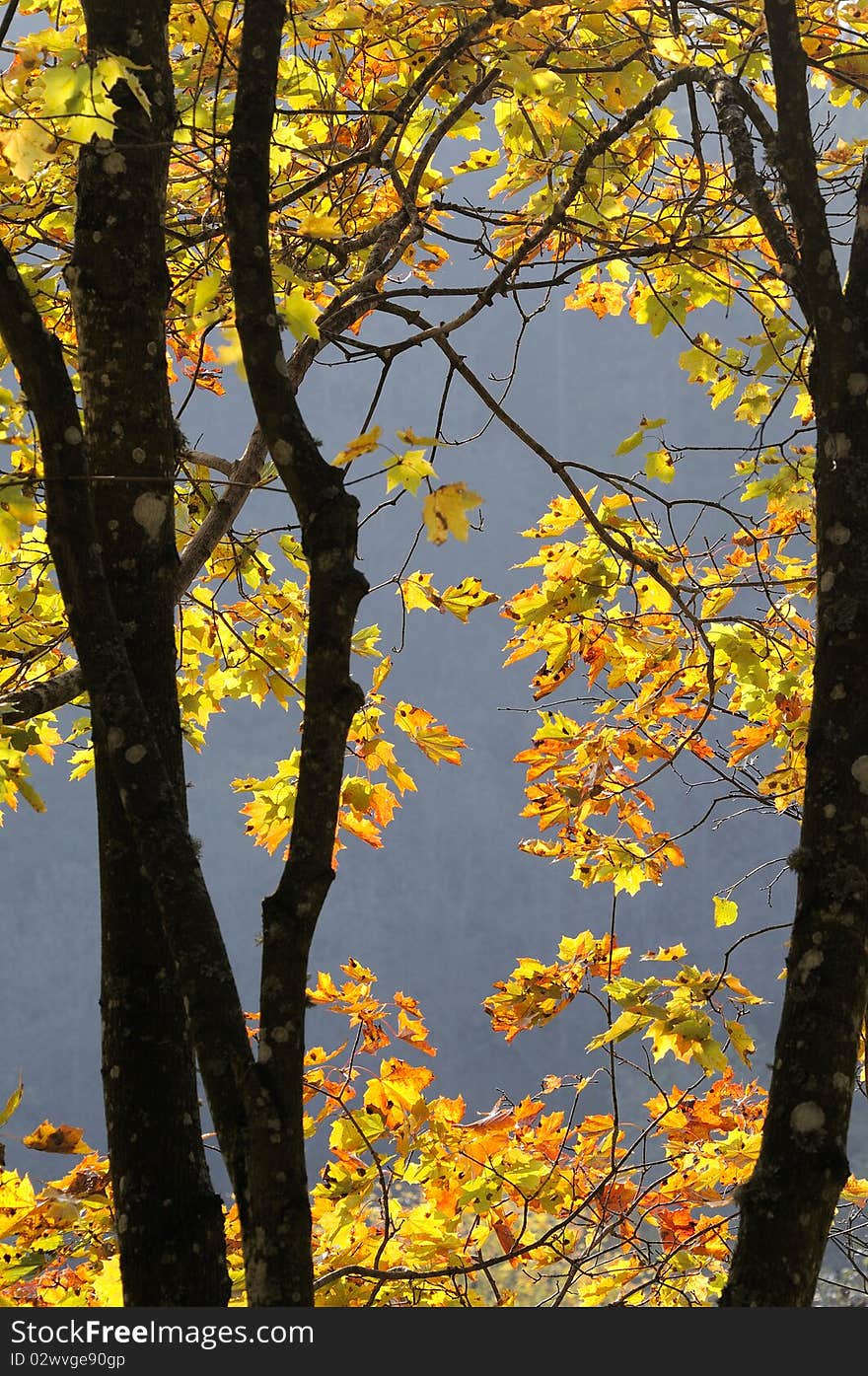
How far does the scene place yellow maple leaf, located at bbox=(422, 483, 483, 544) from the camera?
4.79ft

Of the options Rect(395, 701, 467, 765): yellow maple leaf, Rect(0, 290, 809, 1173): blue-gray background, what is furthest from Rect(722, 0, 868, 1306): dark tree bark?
Rect(0, 290, 809, 1173): blue-gray background

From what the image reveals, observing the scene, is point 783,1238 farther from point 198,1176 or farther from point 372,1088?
point 372,1088

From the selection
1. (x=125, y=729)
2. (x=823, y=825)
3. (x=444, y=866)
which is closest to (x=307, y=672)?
(x=125, y=729)

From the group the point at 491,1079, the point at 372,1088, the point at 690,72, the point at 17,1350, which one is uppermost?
the point at 491,1079

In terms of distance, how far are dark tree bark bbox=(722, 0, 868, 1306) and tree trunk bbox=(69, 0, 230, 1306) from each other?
65 centimetres

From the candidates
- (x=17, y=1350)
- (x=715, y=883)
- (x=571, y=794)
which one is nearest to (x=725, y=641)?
(x=571, y=794)

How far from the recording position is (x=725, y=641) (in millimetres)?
2889

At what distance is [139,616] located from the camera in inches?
64.7

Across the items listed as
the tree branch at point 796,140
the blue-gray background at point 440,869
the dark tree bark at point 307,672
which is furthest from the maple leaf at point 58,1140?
the blue-gray background at point 440,869

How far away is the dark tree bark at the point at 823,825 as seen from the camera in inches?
52.7

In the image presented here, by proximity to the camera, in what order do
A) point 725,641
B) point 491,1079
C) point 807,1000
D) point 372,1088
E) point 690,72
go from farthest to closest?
point 491,1079 → point 725,641 → point 372,1088 → point 690,72 → point 807,1000

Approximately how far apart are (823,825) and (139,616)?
3.06 feet

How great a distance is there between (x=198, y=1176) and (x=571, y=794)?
1.42 meters

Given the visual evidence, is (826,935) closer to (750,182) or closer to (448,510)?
(448,510)
